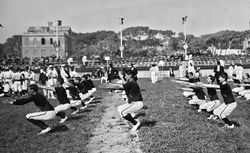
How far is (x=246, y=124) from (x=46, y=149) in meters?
6.45

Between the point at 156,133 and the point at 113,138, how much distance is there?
1.23 metres

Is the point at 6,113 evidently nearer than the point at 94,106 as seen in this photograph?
Yes

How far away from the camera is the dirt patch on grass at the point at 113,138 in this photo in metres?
7.43

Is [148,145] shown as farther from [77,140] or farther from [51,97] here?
[51,97]

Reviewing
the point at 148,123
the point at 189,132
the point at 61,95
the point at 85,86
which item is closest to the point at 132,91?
the point at 148,123

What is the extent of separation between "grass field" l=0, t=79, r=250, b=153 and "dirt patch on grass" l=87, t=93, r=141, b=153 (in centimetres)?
18

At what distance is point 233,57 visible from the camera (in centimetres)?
3953

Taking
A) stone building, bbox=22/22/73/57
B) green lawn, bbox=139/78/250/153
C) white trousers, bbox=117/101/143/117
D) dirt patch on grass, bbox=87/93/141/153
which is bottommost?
dirt patch on grass, bbox=87/93/141/153

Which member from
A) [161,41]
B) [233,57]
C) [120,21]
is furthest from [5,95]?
[161,41]

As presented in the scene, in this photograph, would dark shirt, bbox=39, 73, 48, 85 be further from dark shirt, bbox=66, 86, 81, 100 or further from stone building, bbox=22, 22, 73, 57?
stone building, bbox=22, 22, 73, 57

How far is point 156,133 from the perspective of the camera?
27.9ft

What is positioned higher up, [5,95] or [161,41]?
[161,41]

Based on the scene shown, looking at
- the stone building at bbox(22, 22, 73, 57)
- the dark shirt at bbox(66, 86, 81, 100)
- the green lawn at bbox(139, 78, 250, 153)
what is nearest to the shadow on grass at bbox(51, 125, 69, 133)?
the green lawn at bbox(139, 78, 250, 153)

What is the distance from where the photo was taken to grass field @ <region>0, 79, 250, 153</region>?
24.1ft
